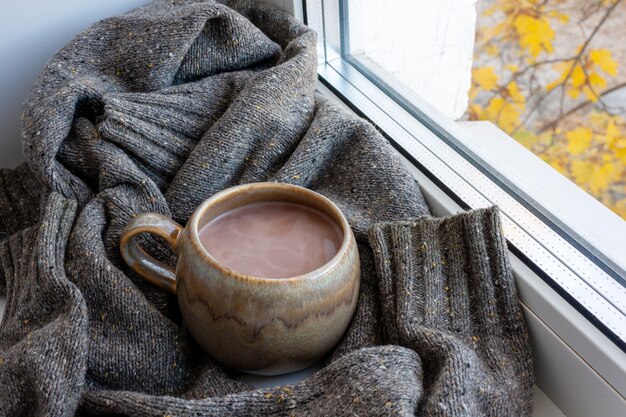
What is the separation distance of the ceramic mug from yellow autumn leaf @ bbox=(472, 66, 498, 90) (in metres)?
0.23

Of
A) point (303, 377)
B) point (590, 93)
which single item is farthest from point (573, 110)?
point (303, 377)

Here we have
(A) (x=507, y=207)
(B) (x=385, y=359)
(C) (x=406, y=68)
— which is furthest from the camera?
(C) (x=406, y=68)

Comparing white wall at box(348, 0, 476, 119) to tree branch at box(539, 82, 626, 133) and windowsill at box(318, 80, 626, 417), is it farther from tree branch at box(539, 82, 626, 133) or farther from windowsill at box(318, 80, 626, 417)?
windowsill at box(318, 80, 626, 417)

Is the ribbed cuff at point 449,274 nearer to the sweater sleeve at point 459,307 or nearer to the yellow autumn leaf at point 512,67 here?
the sweater sleeve at point 459,307

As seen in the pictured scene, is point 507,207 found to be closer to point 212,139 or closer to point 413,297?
point 413,297

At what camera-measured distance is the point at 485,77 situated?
0.61m

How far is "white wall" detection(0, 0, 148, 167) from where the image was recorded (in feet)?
2.11

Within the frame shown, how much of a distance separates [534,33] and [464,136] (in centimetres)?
11

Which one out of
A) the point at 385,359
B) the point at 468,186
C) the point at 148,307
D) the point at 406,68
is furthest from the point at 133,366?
the point at 406,68

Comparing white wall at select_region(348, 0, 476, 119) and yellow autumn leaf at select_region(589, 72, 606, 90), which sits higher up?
yellow autumn leaf at select_region(589, 72, 606, 90)

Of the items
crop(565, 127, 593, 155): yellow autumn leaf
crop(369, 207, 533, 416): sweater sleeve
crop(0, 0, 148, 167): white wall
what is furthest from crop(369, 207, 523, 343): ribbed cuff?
crop(0, 0, 148, 167): white wall

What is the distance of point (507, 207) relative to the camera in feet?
1.74

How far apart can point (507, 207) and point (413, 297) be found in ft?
0.40

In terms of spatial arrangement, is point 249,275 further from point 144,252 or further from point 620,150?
point 620,150
